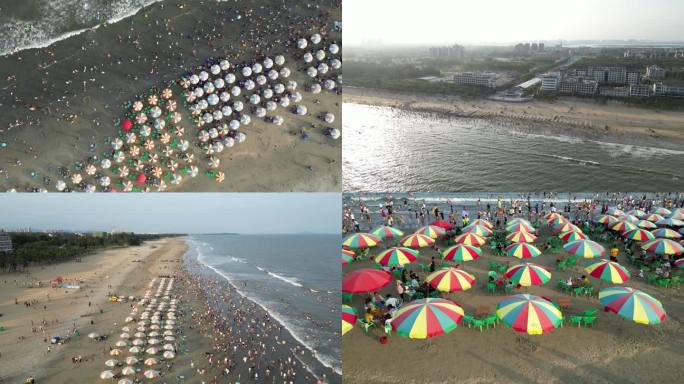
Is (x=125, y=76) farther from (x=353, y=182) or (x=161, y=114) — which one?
(x=353, y=182)

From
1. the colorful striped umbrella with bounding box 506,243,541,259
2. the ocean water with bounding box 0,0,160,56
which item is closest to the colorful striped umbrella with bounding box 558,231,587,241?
the colorful striped umbrella with bounding box 506,243,541,259

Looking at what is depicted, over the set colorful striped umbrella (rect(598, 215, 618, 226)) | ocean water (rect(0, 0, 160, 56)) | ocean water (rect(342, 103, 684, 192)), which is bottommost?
colorful striped umbrella (rect(598, 215, 618, 226))

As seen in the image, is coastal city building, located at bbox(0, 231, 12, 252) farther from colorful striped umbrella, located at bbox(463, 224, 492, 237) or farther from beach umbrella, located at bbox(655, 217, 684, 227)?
beach umbrella, located at bbox(655, 217, 684, 227)

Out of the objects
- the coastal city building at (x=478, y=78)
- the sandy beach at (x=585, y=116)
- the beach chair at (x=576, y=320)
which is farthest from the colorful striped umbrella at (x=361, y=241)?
the coastal city building at (x=478, y=78)

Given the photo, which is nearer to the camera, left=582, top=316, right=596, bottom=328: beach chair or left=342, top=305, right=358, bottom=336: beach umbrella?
left=342, top=305, right=358, bottom=336: beach umbrella

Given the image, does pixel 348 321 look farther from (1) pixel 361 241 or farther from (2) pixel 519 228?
(2) pixel 519 228

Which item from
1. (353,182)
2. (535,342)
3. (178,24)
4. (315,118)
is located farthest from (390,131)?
(535,342)
